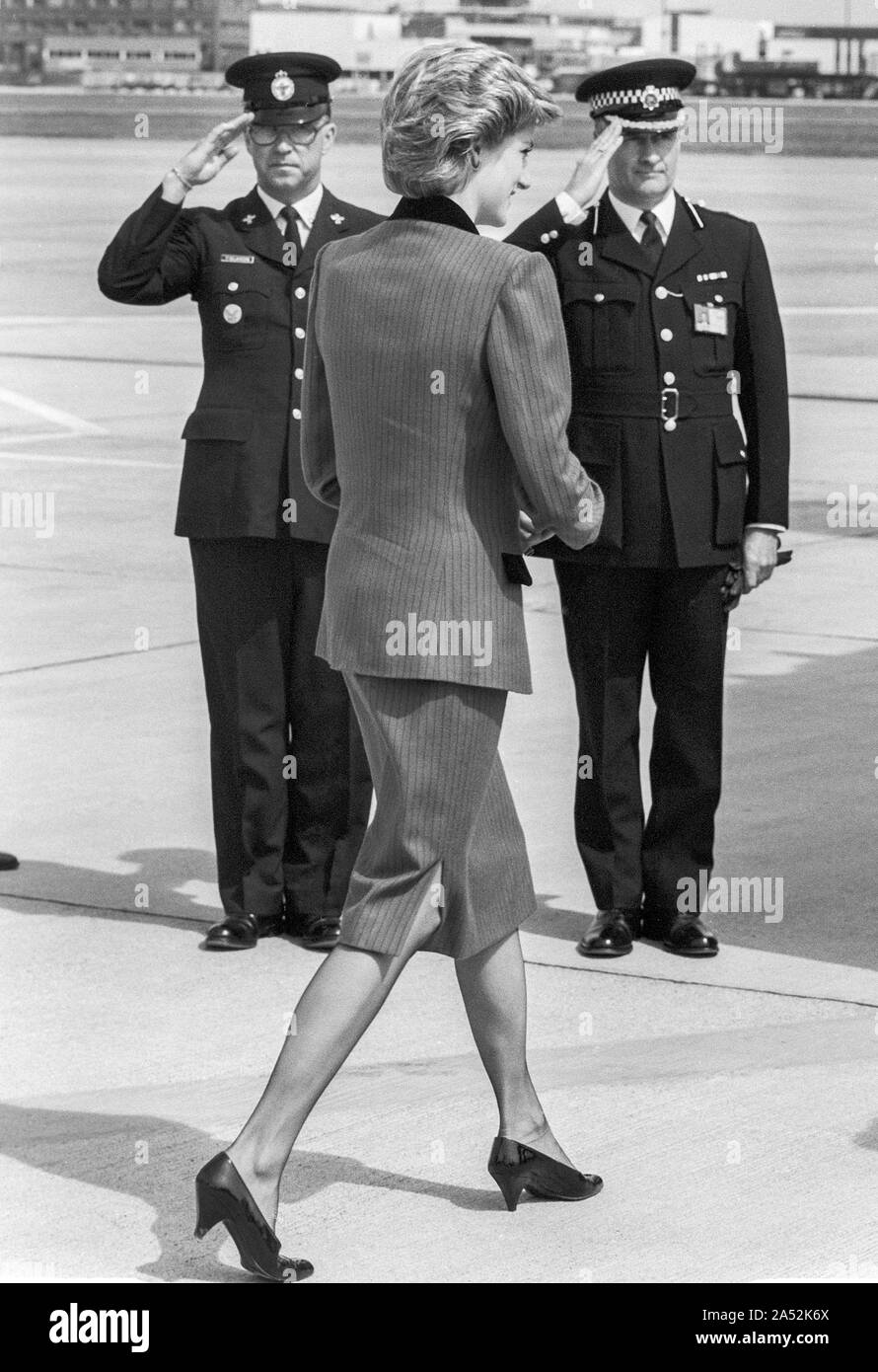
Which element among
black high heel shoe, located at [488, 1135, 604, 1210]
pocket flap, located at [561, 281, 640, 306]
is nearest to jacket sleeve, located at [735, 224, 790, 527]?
pocket flap, located at [561, 281, 640, 306]

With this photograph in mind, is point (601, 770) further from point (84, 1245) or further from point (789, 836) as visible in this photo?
point (84, 1245)

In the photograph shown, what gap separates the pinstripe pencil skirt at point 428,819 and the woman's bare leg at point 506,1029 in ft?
0.27

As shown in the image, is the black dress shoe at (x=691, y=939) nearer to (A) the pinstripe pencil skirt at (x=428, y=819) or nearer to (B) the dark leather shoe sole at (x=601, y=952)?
(B) the dark leather shoe sole at (x=601, y=952)

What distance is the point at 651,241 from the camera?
17.5 ft

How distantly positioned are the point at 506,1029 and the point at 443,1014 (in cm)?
113

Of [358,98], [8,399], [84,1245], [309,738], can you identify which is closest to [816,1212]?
[84,1245]

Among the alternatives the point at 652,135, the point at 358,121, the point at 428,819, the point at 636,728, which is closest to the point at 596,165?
the point at 652,135

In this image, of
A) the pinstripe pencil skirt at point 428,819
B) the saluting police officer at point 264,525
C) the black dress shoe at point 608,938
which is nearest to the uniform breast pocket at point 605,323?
the saluting police officer at point 264,525

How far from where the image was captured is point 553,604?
9656 millimetres

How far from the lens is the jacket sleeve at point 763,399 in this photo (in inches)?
208

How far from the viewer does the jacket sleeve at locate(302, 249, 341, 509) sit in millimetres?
3867

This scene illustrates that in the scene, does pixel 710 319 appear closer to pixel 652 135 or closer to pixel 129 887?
pixel 652 135

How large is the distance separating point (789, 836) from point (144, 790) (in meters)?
1.88

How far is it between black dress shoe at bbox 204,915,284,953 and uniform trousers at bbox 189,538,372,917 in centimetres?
3
